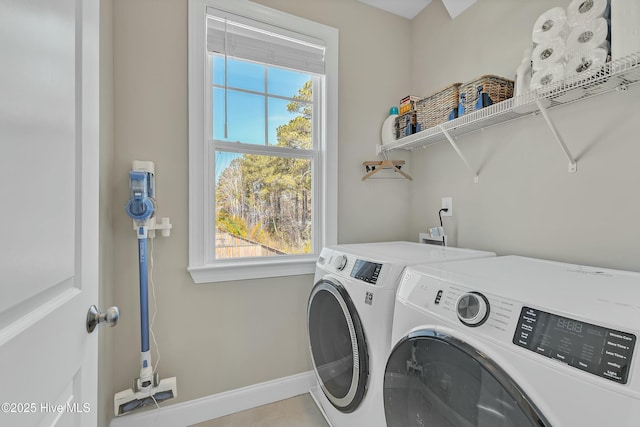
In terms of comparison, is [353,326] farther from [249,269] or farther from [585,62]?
[585,62]

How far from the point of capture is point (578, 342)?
0.56m

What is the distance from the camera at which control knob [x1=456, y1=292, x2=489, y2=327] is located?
72cm

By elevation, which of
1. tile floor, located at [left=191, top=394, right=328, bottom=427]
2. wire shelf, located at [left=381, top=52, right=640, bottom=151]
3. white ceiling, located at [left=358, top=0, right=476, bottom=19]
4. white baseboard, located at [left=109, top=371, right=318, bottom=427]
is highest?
white ceiling, located at [left=358, top=0, right=476, bottom=19]

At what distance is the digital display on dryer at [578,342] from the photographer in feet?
1.65

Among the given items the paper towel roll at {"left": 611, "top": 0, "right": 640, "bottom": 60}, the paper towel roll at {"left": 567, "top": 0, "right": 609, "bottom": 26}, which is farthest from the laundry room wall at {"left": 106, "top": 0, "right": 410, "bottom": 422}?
the paper towel roll at {"left": 611, "top": 0, "right": 640, "bottom": 60}

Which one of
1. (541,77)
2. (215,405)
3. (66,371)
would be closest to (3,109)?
(66,371)

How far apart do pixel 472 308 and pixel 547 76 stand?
1.04 m

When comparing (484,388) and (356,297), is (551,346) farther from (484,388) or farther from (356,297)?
(356,297)

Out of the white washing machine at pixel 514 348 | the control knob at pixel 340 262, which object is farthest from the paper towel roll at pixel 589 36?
the control knob at pixel 340 262

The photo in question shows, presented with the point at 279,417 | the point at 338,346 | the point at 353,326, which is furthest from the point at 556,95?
the point at 279,417

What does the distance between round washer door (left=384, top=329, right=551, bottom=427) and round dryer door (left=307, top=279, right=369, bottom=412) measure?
17 cm

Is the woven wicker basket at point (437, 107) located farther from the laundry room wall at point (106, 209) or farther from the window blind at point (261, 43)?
the laundry room wall at point (106, 209)

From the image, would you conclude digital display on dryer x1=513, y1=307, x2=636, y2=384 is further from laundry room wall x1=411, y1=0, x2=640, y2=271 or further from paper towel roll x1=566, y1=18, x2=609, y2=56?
paper towel roll x1=566, y1=18, x2=609, y2=56

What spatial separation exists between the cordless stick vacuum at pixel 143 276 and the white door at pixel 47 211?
0.60 metres
